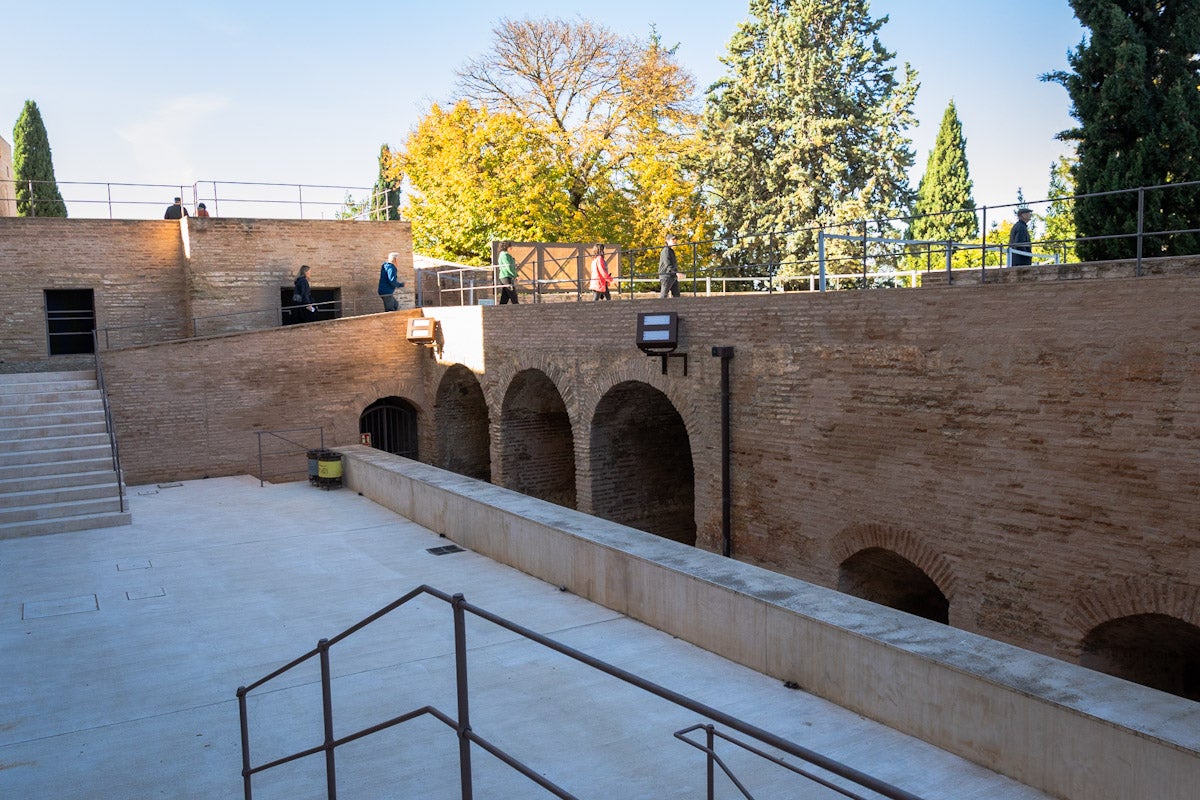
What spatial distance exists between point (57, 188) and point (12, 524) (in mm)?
31249

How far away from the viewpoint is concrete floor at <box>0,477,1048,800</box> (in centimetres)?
558

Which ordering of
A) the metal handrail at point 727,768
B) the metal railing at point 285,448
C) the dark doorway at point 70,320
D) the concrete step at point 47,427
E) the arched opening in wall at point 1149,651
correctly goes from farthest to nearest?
the dark doorway at point 70,320
the metal railing at point 285,448
the concrete step at point 47,427
the arched opening in wall at point 1149,651
the metal handrail at point 727,768

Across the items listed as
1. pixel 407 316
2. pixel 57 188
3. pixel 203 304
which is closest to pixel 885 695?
pixel 407 316

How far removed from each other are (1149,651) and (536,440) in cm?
1186

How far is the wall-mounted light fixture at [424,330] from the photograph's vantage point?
2055 centimetres

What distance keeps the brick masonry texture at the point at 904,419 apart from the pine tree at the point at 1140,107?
8.16 meters

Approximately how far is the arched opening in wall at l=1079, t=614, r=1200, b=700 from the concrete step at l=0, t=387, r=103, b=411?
48.6 ft

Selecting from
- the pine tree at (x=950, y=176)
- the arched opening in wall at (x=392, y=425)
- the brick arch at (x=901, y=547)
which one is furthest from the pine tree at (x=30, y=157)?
the brick arch at (x=901, y=547)

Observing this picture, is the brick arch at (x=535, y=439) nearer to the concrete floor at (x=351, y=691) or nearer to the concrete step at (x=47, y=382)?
the concrete step at (x=47, y=382)

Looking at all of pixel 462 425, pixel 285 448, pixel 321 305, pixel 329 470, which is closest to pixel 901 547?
pixel 329 470

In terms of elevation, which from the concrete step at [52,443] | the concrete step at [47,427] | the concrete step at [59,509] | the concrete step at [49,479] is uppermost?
the concrete step at [47,427]

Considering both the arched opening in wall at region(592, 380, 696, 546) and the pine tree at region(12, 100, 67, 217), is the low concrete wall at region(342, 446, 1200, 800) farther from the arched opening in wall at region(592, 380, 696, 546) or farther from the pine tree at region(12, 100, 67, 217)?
the pine tree at region(12, 100, 67, 217)

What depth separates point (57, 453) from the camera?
1430 centimetres

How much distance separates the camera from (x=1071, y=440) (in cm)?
894
